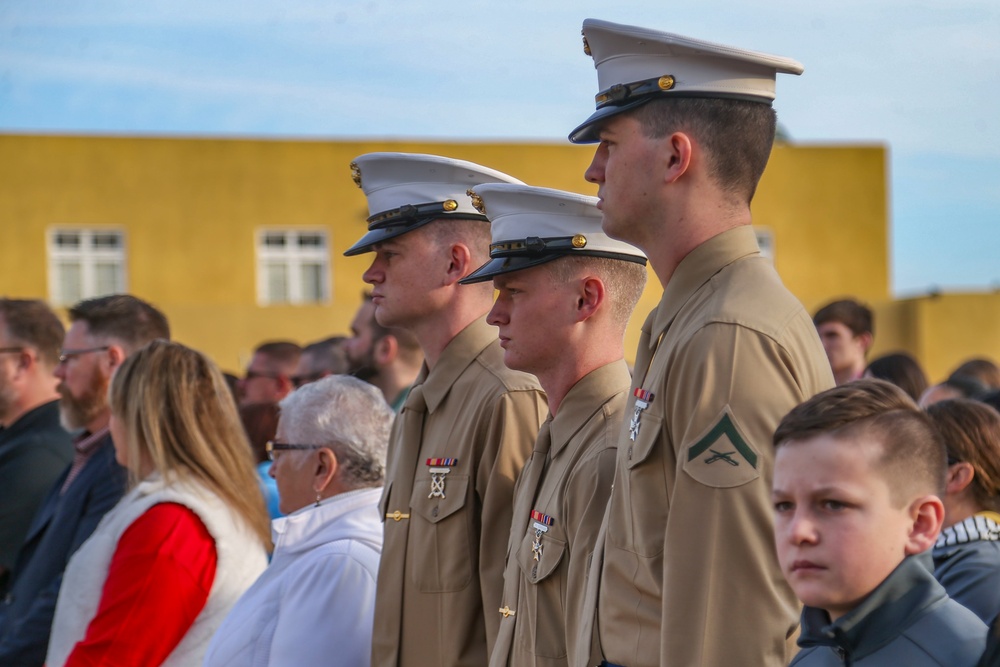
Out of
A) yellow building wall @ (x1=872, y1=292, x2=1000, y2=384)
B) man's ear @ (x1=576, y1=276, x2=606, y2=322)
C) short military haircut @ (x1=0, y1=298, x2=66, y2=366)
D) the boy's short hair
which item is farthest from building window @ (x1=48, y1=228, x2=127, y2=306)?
the boy's short hair

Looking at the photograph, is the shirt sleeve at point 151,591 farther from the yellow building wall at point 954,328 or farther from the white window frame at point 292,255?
the yellow building wall at point 954,328

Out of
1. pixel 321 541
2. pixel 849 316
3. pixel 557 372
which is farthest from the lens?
pixel 849 316

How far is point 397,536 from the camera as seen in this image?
3.90m

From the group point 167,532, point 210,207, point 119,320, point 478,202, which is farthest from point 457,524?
point 210,207

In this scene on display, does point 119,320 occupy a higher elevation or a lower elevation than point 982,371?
higher

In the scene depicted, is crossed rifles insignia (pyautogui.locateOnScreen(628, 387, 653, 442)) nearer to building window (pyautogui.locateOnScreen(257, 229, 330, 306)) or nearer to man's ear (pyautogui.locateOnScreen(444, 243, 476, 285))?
man's ear (pyautogui.locateOnScreen(444, 243, 476, 285))

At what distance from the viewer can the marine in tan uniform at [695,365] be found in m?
2.34

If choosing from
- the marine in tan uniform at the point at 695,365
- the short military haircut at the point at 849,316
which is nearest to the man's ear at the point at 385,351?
the short military haircut at the point at 849,316

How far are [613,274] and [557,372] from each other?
0.33 m

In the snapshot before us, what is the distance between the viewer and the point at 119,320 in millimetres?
5816

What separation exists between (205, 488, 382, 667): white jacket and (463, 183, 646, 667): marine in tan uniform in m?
0.72

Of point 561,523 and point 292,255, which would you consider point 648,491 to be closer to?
point 561,523

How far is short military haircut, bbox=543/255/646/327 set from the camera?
11.6 ft

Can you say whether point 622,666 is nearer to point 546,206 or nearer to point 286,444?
point 546,206
